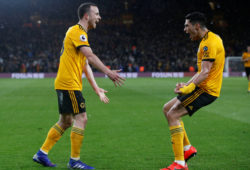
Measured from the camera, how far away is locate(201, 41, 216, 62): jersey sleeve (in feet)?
16.4

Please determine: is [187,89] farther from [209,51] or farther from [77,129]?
[77,129]

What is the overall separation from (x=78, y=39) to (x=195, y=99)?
74.6 inches

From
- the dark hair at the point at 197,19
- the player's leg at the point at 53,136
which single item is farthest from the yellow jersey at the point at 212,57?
the player's leg at the point at 53,136

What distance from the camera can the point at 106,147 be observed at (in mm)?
6629

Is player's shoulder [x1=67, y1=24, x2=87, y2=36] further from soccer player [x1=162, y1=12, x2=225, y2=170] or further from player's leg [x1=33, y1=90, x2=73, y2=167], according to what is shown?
soccer player [x1=162, y1=12, x2=225, y2=170]

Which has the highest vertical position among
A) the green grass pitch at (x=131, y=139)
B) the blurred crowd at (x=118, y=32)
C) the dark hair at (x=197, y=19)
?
the blurred crowd at (x=118, y=32)

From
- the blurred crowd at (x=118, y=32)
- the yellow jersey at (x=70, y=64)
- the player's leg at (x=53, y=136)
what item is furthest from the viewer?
the blurred crowd at (x=118, y=32)

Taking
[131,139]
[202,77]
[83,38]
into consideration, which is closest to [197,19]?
[202,77]

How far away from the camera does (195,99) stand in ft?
17.4

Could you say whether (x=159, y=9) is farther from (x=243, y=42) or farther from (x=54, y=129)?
(x=54, y=129)

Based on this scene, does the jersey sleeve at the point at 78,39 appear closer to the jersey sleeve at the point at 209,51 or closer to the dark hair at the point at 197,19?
the dark hair at the point at 197,19

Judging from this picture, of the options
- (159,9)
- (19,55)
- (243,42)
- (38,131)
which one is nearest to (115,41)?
(159,9)

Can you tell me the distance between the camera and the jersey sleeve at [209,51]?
16.4ft

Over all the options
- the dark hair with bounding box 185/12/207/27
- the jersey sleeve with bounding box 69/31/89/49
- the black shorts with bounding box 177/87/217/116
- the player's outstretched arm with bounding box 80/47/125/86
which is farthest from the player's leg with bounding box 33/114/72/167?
the dark hair with bounding box 185/12/207/27
